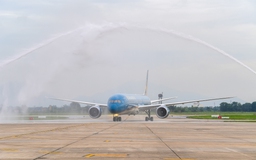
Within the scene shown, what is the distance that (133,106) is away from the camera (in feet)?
233

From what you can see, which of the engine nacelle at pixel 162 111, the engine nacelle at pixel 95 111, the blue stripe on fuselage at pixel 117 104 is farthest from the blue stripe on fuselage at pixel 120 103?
the engine nacelle at pixel 162 111

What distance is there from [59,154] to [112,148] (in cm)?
335

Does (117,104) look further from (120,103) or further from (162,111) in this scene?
(162,111)

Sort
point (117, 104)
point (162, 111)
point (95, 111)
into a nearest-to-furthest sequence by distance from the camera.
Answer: point (117, 104) < point (162, 111) < point (95, 111)

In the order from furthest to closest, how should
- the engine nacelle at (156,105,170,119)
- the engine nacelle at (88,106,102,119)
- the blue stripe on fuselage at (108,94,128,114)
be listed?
the engine nacelle at (88,106,102,119), the engine nacelle at (156,105,170,119), the blue stripe on fuselage at (108,94,128,114)

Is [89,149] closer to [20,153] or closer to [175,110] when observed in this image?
[20,153]

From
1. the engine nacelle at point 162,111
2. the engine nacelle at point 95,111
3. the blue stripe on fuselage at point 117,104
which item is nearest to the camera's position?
the blue stripe on fuselage at point 117,104

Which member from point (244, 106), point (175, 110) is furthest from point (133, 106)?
point (244, 106)

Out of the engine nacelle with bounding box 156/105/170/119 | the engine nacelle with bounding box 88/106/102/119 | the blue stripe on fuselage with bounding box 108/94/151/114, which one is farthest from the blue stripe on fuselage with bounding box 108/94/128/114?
the engine nacelle with bounding box 156/105/170/119

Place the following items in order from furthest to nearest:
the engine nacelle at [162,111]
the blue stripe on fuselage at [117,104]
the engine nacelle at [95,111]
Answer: the engine nacelle at [95,111] → the engine nacelle at [162,111] → the blue stripe on fuselage at [117,104]

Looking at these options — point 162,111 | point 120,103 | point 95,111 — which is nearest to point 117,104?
point 120,103

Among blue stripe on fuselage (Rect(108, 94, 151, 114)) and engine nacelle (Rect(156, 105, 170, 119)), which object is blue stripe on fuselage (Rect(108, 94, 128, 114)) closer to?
blue stripe on fuselage (Rect(108, 94, 151, 114))

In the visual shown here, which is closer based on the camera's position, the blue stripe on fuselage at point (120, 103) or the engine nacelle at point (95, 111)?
the blue stripe on fuselage at point (120, 103)

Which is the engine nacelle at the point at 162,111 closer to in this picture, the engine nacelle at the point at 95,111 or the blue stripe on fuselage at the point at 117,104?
the blue stripe on fuselage at the point at 117,104
